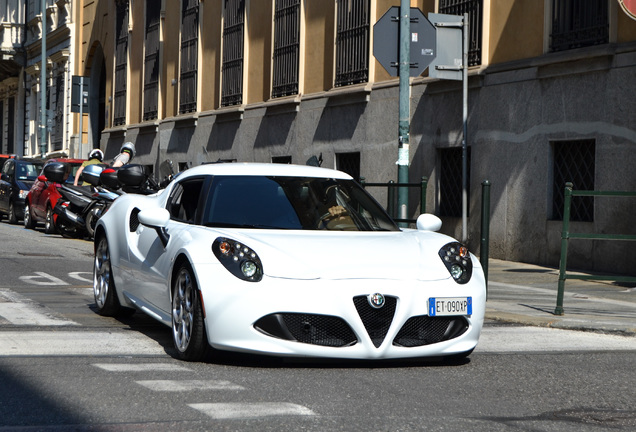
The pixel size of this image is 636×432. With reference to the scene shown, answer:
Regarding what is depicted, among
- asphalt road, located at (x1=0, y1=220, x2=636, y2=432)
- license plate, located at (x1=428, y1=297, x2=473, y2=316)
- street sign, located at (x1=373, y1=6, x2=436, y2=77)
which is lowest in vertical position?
asphalt road, located at (x1=0, y1=220, x2=636, y2=432)

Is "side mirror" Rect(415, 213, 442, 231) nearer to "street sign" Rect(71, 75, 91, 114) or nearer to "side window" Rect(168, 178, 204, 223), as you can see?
"side window" Rect(168, 178, 204, 223)

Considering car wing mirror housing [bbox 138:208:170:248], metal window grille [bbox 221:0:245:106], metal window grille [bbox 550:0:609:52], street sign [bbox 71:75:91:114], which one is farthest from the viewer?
street sign [bbox 71:75:91:114]

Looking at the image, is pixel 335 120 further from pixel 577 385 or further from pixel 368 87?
pixel 577 385

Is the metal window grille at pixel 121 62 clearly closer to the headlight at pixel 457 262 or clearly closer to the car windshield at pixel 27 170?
the car windshield at pixel 27 170

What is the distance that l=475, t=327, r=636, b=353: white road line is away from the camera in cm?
841

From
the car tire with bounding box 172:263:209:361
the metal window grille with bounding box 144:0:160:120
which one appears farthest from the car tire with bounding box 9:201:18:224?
the car tire with bounding box 172:263:209:361

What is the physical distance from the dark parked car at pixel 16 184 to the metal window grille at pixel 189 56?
5.43 meters

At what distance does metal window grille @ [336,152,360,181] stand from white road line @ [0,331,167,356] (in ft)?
48.8

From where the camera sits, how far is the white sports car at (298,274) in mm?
6793

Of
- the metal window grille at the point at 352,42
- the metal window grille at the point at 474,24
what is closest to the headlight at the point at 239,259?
the metal window grille at the point at 474,24

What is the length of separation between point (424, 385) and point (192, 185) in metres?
2.65

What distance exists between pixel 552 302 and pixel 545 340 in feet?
10.4

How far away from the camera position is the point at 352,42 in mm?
23062

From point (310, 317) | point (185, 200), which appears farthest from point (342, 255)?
point (185, 200)
